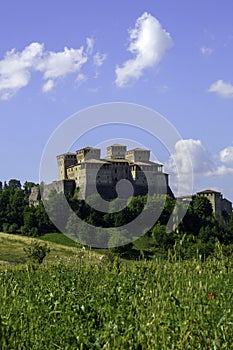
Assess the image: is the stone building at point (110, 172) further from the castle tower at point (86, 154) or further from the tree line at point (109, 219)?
the tree line at point (109, 219)

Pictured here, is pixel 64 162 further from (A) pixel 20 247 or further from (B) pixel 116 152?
(A) pixel 20 247

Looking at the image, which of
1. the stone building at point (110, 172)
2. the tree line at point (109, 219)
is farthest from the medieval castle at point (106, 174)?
the tree line at point (109, 219)

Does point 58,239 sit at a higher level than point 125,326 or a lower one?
higher

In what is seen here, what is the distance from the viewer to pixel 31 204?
12412cm

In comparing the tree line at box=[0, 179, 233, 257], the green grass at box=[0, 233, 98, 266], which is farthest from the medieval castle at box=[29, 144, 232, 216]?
the green grass at box=[0, 233, 98, 266]

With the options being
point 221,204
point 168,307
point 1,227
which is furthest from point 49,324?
point 221,204

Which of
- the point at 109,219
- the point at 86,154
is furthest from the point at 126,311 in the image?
the point at 86,154

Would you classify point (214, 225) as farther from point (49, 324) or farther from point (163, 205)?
point (49, 324)

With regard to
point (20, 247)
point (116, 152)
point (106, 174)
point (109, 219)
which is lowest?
point (20, 247)

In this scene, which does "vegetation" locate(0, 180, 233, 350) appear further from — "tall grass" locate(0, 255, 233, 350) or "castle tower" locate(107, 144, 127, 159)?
"castle tower" locate(107, 144, 127, 159)

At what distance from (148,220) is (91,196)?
38.4 ft

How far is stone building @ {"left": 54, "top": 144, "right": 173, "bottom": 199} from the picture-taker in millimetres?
120312

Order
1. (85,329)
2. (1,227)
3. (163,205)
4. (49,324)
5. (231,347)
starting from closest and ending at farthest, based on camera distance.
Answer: (231,347), (85,329), (49,324), (163,205), (1,227)

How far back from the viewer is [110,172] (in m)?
125
